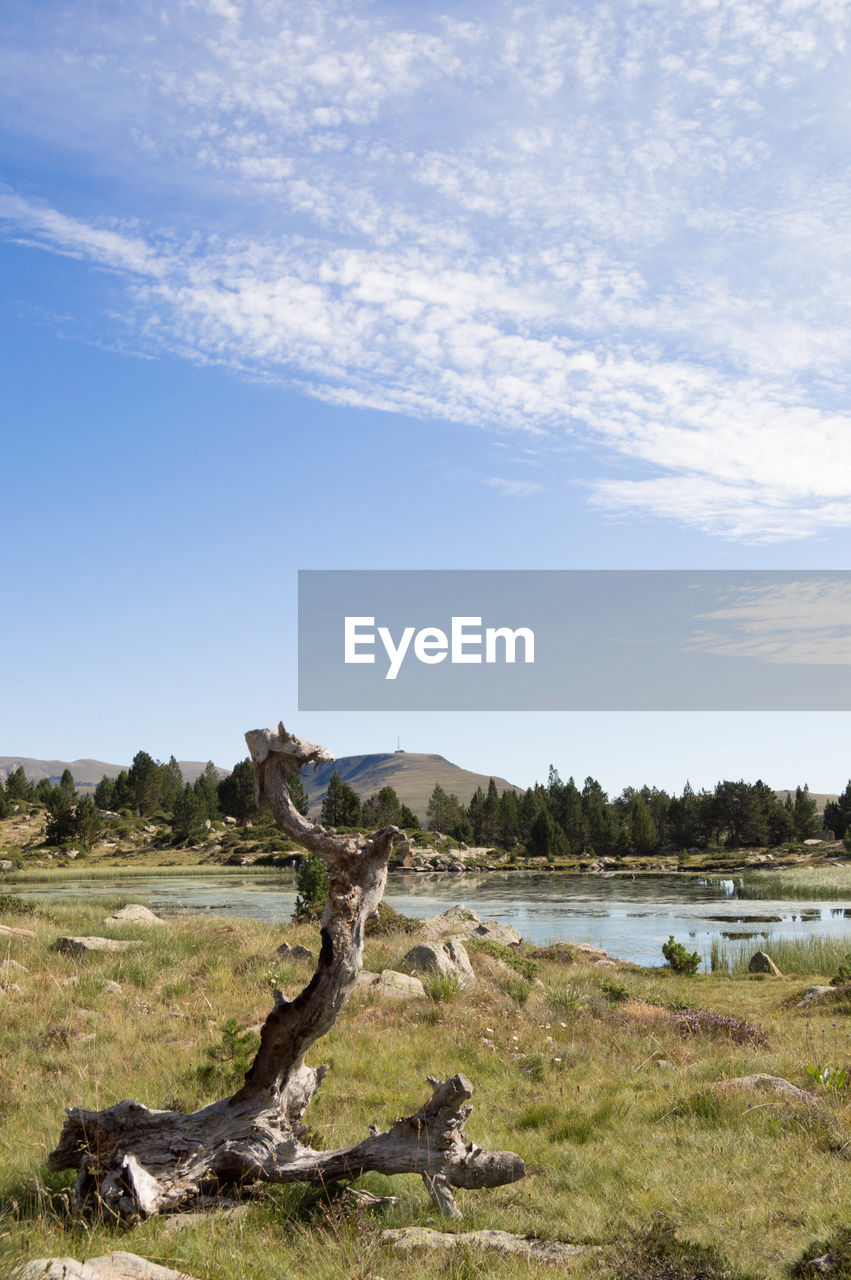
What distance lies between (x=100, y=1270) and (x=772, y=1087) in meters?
7.53

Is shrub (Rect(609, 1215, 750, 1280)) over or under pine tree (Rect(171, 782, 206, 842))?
over

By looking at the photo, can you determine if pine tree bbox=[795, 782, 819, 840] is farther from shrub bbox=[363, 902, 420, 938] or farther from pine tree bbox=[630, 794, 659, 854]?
shrub bbox=[363, 902, 420, 938]

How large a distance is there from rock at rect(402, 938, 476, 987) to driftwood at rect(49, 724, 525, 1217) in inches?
406

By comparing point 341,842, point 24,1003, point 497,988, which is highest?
point 341,842

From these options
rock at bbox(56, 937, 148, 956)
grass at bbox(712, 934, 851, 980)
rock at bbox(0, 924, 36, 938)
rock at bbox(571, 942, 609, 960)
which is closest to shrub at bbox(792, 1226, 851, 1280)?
rock at bbox(56, 937, 148, 956)

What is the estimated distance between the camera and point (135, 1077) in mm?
9016

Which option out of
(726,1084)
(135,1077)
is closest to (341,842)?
(135,1077)

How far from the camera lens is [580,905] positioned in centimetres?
4975

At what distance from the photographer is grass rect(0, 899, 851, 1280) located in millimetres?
5348

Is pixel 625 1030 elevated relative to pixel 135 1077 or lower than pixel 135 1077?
lower

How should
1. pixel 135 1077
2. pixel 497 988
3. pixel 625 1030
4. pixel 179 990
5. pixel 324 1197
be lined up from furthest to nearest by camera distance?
pixel 497 988 → pixel 179 990 → pixel 625 1030 → pixel 135 1077 → pixel 324 1197

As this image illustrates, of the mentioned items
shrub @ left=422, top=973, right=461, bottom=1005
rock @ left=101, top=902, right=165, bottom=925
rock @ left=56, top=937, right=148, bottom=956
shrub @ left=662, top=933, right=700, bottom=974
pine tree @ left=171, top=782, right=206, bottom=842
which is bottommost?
pine tree @ left=171, top=782, right=206, bottom=842

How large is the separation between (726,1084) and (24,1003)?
960cm

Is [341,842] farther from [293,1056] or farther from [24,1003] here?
[24,1003]
